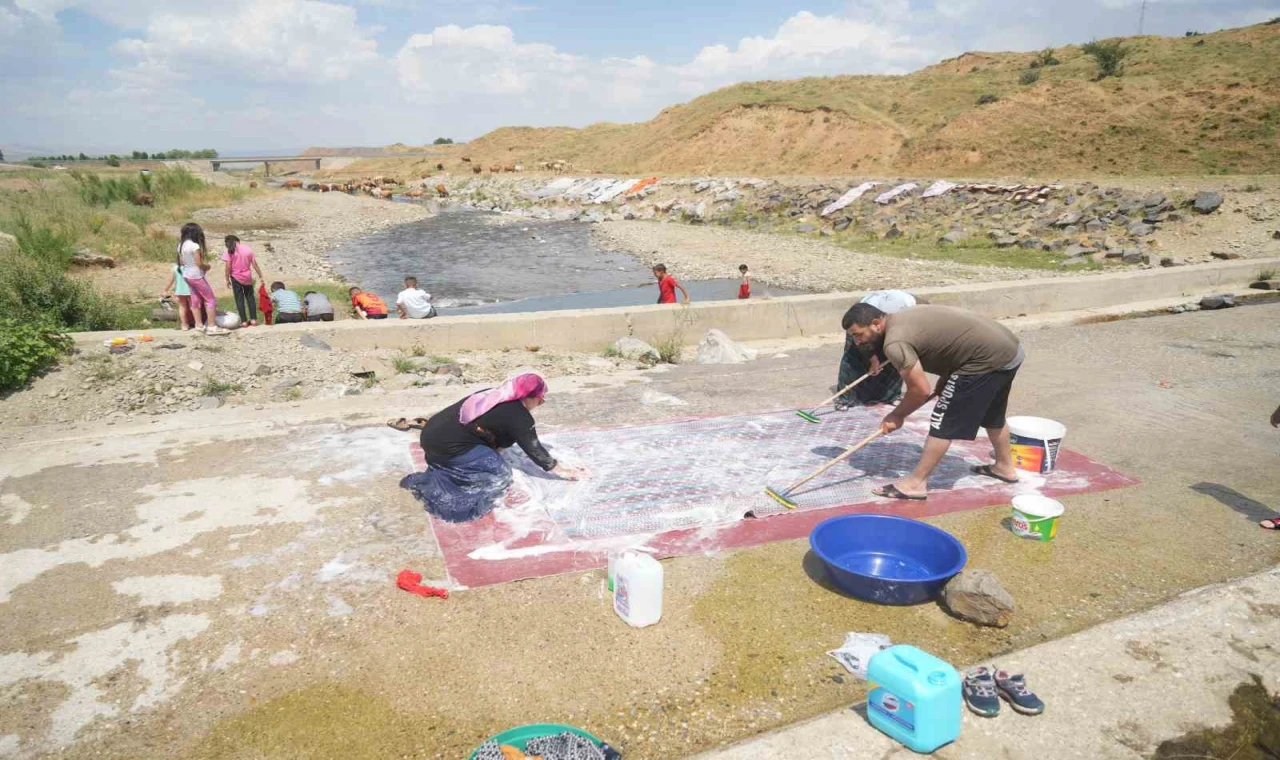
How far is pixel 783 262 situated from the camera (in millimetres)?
19219

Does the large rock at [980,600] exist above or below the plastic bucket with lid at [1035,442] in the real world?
below

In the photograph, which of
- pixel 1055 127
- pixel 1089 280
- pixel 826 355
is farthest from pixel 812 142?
pixel 826 355

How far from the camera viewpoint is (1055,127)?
108ft

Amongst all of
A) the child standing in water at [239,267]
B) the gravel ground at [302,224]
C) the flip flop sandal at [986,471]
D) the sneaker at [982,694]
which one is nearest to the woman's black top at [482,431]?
the sneaker at [982,694]

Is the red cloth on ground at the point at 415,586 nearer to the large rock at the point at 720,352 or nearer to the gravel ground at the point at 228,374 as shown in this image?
the gravel ground at the point at 228,374

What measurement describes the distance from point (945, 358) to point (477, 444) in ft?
9.36

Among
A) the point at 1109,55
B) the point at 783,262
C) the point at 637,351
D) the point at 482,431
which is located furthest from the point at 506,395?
the point at 1109,55

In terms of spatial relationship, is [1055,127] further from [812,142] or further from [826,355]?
[826,355]

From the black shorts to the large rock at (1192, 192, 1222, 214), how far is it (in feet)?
56.6

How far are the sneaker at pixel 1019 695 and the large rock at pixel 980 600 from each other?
49 cm

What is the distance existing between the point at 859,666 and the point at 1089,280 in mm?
9842

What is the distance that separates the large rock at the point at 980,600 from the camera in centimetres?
348

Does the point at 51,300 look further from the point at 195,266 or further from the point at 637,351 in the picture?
the point at 637,351

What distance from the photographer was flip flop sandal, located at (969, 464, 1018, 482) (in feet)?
16.7
